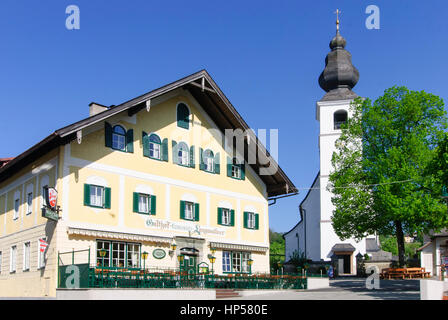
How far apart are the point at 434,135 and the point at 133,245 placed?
19153mm

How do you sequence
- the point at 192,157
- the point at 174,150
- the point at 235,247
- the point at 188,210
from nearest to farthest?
the point at 174,150
the point at 188,210
the point at 192,157
the point at 235,247

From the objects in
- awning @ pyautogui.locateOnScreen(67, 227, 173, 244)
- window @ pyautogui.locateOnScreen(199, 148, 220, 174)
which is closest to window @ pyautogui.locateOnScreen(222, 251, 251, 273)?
awning @ pyautogui.locateOnScreen(67, 227, 173, 244)

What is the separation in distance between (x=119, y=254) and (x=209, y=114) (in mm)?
9381

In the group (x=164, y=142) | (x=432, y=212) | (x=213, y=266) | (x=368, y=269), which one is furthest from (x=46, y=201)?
(x=368, y=269)

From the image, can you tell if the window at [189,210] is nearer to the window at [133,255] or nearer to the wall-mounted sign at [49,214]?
the window at [133,255]

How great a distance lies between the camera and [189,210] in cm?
2872

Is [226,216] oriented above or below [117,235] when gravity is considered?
above

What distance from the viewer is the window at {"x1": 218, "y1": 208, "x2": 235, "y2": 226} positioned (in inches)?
1186

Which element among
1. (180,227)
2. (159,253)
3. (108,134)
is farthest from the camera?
(180,227)

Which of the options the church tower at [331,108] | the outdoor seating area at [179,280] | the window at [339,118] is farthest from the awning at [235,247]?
the window at [339,118]

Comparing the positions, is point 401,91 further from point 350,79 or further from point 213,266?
point 350,79

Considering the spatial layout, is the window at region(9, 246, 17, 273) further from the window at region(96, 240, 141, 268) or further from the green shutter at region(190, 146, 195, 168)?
the green shutter at region(190, 146, 195, 168)

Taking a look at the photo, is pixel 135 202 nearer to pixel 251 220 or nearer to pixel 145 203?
pixel 145 203

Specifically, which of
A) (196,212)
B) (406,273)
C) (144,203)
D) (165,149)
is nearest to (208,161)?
(196,212)
